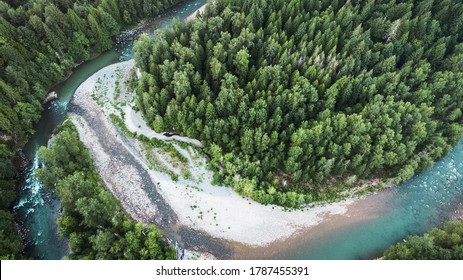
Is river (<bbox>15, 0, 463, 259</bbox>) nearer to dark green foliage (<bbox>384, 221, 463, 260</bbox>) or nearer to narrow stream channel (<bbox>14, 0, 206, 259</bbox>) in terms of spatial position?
narrow stream channel (<bbox>14, 0, 206, 259</bbox>)

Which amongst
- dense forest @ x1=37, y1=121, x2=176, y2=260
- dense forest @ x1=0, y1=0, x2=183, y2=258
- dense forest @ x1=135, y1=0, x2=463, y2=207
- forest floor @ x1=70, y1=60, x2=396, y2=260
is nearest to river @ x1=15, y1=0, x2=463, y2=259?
forest floor @ x1=70, y1=60, x2=396, y2=260

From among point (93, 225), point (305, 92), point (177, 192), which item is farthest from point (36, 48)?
point (305, 92)

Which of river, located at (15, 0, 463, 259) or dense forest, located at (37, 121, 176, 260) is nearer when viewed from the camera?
dense forest, located at (37, 121, 176, 260)

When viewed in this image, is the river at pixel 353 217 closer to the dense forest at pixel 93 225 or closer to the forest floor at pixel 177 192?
the forest floor at pixel 177 192

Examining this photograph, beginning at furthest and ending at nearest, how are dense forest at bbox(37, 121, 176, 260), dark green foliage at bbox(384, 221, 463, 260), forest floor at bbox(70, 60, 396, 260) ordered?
forest floor at bbox(70, 60, 396, 260)
dark green foliage at bbox(384, 221, 463, 260)
dense forest at bbox(37, 121, 176, 260)

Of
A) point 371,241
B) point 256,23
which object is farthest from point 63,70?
point 371,241

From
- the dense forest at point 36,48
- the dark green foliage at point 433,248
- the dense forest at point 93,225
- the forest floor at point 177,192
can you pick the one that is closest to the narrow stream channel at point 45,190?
the dense forest at point 36,48
